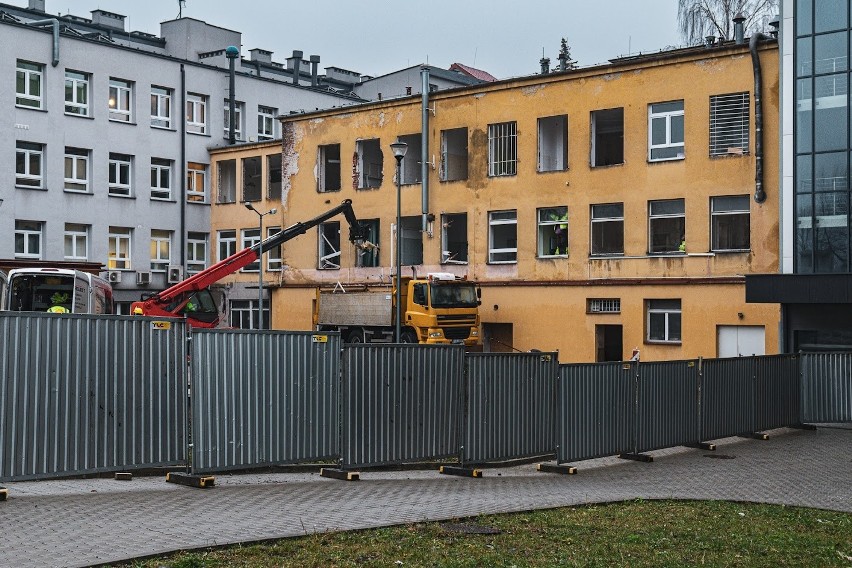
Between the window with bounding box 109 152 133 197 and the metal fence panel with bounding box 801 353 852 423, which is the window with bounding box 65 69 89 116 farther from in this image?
the metal fence panel with bounding box 801 353 852 423

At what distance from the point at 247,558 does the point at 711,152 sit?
32.2 metres

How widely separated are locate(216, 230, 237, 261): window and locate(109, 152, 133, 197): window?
17.5 feet

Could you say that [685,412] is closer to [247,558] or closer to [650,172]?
[247,558]

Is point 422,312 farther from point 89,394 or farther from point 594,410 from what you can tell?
point 89,394

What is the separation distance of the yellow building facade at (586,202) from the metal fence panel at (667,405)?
15844mm

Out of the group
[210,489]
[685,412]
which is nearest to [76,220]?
[685,412]

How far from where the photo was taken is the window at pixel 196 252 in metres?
56.7

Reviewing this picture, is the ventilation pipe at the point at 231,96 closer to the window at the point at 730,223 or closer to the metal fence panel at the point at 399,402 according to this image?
the window at the point at 730,223

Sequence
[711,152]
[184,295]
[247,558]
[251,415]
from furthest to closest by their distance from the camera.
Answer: [184,295] < [711,152] < [251,415] < [247,558]

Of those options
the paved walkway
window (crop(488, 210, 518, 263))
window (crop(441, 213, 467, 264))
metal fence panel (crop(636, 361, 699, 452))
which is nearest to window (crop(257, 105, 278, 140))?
window (crop(441, 213, 467, 264))

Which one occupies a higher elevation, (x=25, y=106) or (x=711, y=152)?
(x=25, y=106)

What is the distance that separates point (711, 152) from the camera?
38438mm

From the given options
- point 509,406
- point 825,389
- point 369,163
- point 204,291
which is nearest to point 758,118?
point 825,389

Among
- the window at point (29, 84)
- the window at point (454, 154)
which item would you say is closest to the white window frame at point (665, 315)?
the window at point (454, 154)
